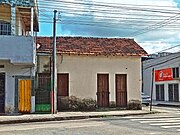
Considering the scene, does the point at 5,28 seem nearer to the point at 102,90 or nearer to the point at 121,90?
the point at 102,90

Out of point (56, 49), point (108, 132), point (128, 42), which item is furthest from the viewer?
point (128, 42)

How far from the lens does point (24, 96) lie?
2238cm

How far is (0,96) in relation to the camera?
2212cm

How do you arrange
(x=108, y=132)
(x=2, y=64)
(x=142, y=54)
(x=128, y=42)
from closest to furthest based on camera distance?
(x=108, y=132) → (x=2, y=64) → (x=142, y=54) → (x=128, y=42)

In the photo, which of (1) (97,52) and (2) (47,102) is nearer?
(2) (47,102)

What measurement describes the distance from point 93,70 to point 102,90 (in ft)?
4.94

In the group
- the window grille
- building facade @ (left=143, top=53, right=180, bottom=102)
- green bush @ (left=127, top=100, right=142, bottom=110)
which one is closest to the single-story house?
green bush @ (left=127, top=100, right=142, bottom=110)

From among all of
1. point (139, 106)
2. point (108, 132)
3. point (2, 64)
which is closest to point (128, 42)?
point (139, 106)

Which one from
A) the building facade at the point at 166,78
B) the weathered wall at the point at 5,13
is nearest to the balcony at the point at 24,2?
the weathered wall at the point at 5,13

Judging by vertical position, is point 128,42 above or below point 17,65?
above

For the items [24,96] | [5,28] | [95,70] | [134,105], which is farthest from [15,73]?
[134,105]

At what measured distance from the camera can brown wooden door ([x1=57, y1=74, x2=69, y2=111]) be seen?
24.5 metres

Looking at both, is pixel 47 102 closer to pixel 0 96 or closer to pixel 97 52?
pixel 0 96

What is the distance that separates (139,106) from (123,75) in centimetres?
245
